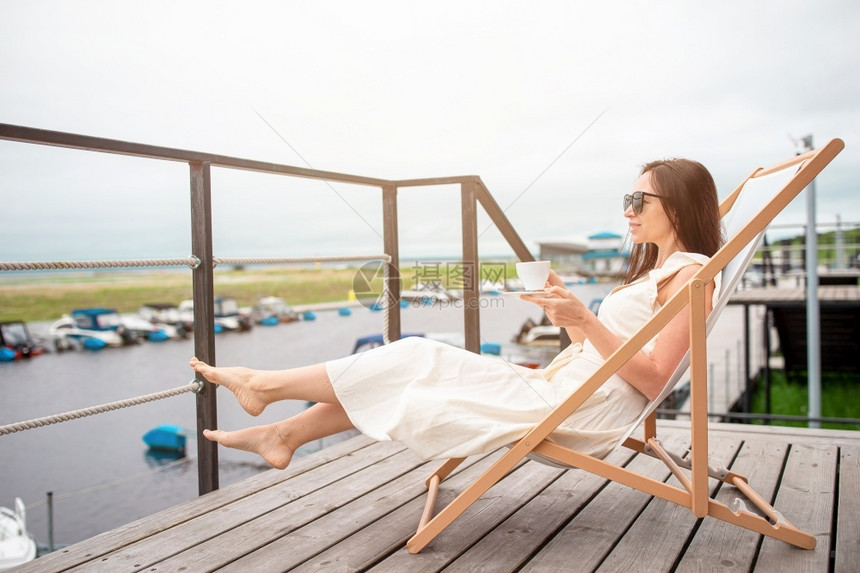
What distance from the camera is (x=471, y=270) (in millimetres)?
2684

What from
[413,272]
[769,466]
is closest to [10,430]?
[413,272]

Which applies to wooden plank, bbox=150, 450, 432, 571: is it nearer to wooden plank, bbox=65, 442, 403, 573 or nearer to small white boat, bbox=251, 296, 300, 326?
wooden plank, bbox=65, 442, 403, 573

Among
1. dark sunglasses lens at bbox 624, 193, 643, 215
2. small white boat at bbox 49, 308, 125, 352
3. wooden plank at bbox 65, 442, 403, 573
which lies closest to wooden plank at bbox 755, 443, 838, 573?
dark sunglasses lens at bbox 624, 193, 643, 215

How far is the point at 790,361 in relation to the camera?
465 inches

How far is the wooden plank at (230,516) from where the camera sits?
1.48 meters

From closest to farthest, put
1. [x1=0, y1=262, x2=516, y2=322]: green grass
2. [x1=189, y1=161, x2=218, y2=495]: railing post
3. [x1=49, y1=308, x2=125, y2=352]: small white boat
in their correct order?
1. [x1=189, y1=161, x2=218, y2=495]: railing post
2. [x1=0, y1=262, x2=516, y2=322]: green grass
3. [x1=49, y1=308, x2=125, y2=352]: small white boat

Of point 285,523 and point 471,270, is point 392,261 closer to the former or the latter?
point 471,270

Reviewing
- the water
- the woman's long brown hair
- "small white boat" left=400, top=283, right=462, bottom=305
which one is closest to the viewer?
the woman's long brown hair

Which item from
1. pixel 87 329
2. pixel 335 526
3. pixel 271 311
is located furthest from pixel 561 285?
pixel 87 329

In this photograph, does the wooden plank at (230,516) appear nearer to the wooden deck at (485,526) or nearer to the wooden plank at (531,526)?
the wooden deck at (485,526)

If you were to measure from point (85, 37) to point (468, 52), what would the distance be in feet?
84.0

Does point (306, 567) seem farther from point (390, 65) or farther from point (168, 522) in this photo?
point (390, 65)

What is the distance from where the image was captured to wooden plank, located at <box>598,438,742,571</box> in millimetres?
1413

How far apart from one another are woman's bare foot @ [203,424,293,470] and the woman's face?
1174 mm
